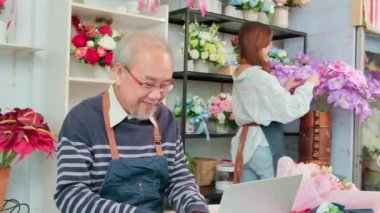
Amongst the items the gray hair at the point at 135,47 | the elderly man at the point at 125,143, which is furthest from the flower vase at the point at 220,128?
the gray hair at the point at 135,47

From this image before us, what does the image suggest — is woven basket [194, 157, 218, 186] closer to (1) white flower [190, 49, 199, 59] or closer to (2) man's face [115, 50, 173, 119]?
(1) white flower [190, 49, 199, 59]

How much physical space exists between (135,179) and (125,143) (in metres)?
0.12

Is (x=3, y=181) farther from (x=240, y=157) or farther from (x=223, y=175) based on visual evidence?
(x=223, y=175)

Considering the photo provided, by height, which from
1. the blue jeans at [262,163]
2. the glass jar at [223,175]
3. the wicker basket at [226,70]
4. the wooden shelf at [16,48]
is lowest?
the glass jar at [223,175]

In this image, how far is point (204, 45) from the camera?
2805 mm

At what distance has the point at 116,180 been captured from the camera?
1356 mm

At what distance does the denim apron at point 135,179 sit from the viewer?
53.5 inches

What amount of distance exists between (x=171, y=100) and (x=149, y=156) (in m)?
1.63

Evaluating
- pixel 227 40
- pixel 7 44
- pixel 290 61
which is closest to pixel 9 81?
pixel 7 44

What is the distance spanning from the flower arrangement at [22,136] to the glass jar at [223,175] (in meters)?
1.18

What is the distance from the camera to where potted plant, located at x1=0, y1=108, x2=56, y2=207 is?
6.64ft

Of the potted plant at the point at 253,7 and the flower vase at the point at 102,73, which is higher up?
the potted plant at the point at 253,7

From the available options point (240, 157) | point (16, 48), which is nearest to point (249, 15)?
point (240, 157)

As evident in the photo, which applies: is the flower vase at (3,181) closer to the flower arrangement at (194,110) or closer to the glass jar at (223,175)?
the flower arrangement at (194,110)
